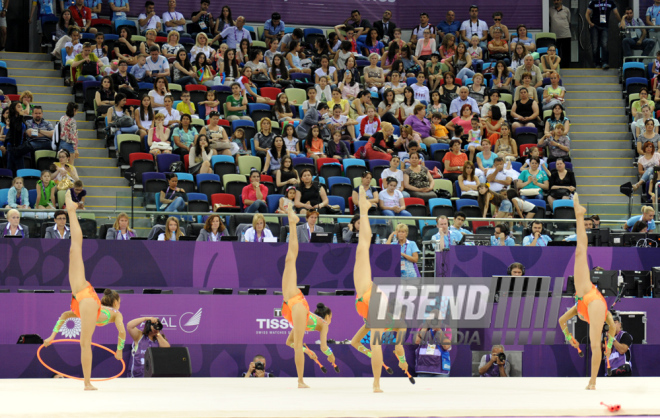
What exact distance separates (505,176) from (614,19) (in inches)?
307

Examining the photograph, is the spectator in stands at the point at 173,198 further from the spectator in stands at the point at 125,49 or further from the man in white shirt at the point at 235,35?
the man in white shirt at the point at 235,35

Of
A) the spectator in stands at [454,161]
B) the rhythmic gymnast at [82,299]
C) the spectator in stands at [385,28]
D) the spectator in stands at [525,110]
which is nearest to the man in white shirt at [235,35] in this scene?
the spectator in stands at [385,28]

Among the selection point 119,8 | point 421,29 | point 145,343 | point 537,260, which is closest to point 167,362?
point 145,343

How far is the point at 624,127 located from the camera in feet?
62.9

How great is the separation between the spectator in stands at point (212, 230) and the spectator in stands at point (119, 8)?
799 centimetres

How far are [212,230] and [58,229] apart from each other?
226 centimetres

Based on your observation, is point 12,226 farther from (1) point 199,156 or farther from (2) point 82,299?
(2) point 82,299

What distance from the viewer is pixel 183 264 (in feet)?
41.9

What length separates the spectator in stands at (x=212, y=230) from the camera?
13.0 meters

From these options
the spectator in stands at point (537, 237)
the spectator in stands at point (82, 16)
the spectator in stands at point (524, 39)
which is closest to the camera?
the spectator in stands at point (537, 237)

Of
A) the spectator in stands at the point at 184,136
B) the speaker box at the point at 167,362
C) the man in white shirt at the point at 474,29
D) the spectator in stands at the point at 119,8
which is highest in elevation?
the spectator in stands at the point at 119,8

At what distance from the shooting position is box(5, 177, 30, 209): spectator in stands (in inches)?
529

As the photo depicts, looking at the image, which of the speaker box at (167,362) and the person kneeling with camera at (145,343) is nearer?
the speaker box at (167,362)

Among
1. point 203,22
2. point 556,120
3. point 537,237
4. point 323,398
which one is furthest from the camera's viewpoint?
point 203,22
